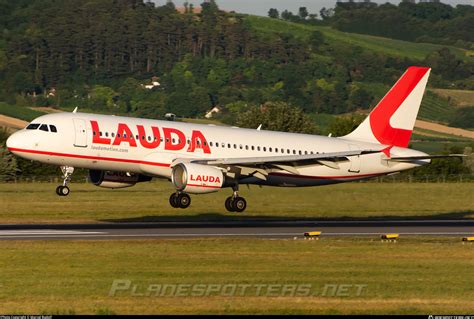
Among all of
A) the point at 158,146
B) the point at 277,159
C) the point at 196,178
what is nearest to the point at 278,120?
the point at 277,159

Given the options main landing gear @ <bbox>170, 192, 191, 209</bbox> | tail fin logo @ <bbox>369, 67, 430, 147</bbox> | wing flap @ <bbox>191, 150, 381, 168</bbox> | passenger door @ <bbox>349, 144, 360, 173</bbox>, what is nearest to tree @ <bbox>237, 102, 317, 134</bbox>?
tail fin logo @ <bbox>369, 67, 430, 147</bbox>

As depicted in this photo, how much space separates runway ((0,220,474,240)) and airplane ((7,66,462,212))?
5.88 feet

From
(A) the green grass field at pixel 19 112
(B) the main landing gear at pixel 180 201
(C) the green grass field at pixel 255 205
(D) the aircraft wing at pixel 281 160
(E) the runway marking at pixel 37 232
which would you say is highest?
(D) the aircraft wing at pixel 281 160

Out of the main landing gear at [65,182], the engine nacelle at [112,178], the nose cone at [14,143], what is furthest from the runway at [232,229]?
the nose cone at [14,143]

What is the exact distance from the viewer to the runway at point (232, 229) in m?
44.3

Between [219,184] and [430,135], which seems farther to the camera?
[430,135]

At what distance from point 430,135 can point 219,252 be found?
13250 cm

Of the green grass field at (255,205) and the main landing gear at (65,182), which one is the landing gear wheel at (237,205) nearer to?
the green grass field at (255,205)

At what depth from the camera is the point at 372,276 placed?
32844mm

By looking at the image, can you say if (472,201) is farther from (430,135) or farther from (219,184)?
(430,135)

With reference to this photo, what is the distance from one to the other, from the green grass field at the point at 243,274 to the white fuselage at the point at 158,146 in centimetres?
930

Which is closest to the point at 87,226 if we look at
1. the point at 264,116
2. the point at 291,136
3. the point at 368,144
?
the point at 291,136

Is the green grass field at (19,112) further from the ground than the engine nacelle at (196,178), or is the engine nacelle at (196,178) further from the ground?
the engine nacelle at (196,178)

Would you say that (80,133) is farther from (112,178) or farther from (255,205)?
(255,205)
